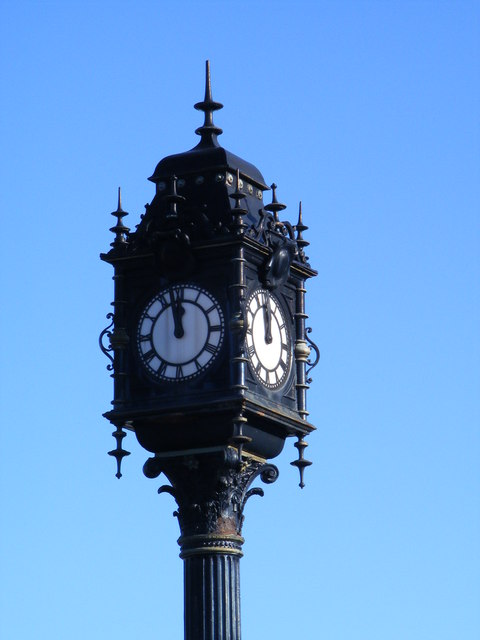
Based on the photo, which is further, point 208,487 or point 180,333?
point 180,333

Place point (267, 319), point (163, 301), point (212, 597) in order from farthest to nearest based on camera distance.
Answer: point (267, 319) < point (163, 301) < point (212, 597)

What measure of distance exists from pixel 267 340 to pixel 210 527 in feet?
11.3

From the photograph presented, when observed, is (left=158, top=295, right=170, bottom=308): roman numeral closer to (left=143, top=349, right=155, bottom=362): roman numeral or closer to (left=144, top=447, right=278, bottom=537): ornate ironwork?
(left=143, top=349, right=155, bottom=362): roman numeral

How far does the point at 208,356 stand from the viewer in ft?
166

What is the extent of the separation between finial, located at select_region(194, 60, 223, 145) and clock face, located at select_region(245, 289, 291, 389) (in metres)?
3.15

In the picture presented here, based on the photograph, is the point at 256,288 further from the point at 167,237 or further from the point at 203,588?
the point at 203,588

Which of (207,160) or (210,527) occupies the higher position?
(207,160)

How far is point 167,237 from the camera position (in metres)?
51.1

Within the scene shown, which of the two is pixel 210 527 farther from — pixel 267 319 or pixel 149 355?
pixel 267 319

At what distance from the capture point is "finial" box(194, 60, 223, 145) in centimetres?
5275

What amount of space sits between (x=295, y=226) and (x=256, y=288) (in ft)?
6.35

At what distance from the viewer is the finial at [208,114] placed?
52.8 m

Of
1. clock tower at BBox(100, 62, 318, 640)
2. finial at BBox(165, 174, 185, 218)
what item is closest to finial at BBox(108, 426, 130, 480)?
clock tower at BBox(100, 62, 318, 640)

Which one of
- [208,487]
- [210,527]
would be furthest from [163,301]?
[210,527]
